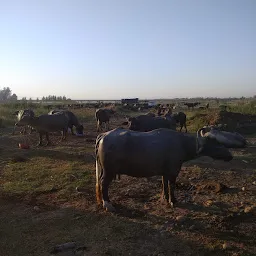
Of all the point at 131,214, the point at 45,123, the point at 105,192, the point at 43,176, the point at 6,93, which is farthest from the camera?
the point at 6,93

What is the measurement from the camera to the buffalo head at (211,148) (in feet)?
25.9

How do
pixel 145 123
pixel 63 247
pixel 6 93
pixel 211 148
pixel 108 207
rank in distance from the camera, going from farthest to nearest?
pixel 6 93, pixel 145 123, pixel 211 148, pixel 108 207, pixel 63 247

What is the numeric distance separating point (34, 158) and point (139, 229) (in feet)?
28.3

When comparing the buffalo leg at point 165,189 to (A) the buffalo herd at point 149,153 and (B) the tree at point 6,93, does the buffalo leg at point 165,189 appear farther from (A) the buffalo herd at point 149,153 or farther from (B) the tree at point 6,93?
(B) the tree at point 6,93

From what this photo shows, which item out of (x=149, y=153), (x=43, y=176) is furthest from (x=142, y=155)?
(x=43, y=176)

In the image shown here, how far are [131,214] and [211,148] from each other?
101 inches

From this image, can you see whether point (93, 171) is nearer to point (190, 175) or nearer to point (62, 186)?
point (62, 186)

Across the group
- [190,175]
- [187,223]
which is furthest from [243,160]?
[187,223]

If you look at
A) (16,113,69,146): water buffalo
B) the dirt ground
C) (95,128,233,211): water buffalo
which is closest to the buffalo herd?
(95,128,233,211): water buffalo

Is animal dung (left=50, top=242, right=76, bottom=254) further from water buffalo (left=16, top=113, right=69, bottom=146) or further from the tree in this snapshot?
the tree

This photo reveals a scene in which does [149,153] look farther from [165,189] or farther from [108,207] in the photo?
[108,207]

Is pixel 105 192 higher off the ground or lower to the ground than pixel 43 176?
higher

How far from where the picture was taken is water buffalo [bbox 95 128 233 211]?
7.45 meters

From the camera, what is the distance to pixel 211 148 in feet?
26.2
